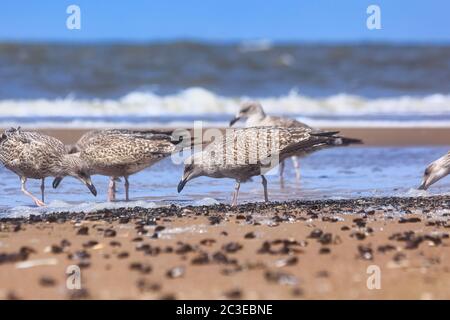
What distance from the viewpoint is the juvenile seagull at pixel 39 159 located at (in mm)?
9227

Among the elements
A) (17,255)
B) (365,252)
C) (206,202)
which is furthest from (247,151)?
(17,255)

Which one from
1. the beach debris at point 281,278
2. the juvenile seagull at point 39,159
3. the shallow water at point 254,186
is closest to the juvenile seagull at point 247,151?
the shallow water at point 254,186

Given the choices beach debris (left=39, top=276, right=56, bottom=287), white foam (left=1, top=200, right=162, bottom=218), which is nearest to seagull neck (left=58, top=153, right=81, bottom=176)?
white foam (left=1, top=200, right=162, bottom=218)

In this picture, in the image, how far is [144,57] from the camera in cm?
3372

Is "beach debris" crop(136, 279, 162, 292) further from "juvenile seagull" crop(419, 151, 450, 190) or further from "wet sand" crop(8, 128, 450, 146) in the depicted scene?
"wet sand" crop(8, 128, 450, 146)

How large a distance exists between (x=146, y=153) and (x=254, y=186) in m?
2.11

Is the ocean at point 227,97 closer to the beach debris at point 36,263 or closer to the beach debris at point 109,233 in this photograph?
the beach debris at point 109,233

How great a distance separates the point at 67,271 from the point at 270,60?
28.6m

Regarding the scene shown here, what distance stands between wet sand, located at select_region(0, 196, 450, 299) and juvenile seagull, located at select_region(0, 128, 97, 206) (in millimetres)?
1326

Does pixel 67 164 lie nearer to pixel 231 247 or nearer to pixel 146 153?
pixel 146 153

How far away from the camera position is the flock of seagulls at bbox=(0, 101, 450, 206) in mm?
9172

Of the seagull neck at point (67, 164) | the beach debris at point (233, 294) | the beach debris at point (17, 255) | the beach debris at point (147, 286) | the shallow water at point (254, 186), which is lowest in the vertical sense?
the beach debris at point (233, 294)

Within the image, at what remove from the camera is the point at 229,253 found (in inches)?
242
